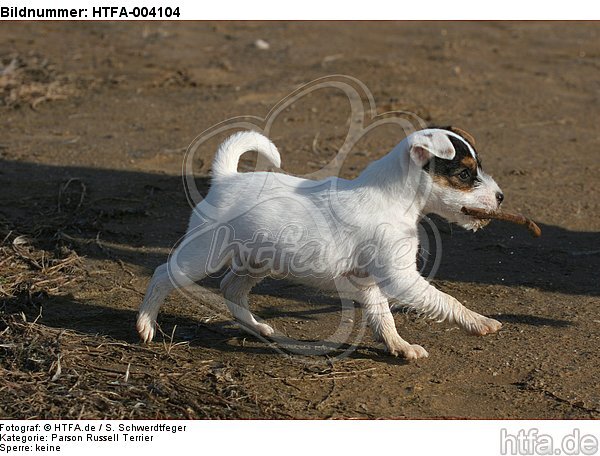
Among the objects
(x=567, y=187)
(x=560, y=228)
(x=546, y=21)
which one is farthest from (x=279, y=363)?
(x=546, y=21)

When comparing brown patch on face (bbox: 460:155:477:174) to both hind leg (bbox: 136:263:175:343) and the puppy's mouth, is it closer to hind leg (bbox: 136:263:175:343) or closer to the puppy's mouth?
the puppy's mouth

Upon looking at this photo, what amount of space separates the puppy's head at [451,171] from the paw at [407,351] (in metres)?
0.89

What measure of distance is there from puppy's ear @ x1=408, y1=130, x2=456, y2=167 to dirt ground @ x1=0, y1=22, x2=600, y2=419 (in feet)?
4.33

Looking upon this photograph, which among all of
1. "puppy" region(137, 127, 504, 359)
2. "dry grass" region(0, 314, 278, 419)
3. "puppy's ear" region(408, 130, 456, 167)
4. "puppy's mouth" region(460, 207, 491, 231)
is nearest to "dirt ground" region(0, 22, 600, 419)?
"dry grass" region(0, 314, 278, 419)

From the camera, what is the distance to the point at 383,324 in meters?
5.77

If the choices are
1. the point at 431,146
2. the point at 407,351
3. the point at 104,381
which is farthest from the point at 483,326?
the point at 104,381

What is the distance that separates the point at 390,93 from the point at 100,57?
4.18 metres

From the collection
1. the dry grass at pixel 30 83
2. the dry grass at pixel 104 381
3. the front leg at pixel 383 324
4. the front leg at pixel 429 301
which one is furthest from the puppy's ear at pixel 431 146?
the dry grass at pixel 30 83

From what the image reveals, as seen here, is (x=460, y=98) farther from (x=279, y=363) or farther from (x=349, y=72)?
(x=279, y=363)

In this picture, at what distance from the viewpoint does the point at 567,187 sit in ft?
29.3

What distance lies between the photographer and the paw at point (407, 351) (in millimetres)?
5785

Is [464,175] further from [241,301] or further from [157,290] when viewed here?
[157,290]

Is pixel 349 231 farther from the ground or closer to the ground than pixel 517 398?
farther from the ground

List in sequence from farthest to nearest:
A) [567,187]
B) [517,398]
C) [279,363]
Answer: [567,187]
[279,363]
[517,398]
